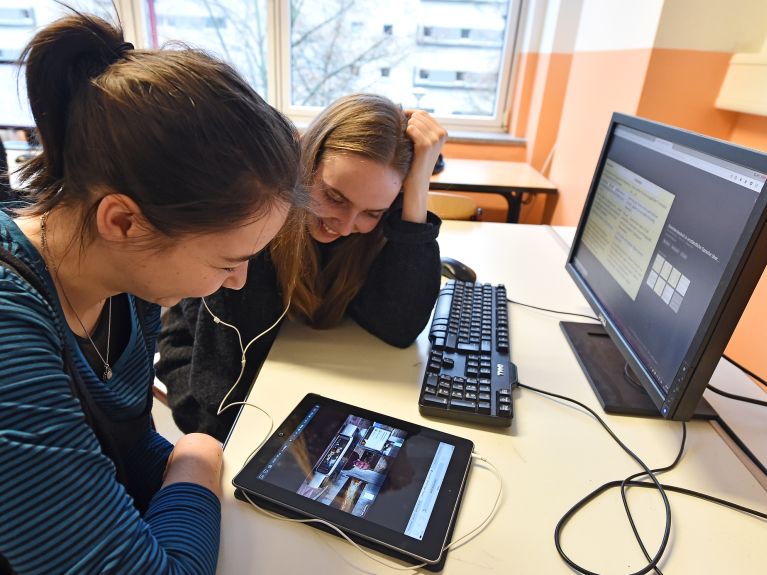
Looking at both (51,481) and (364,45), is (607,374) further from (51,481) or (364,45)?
(364,45)

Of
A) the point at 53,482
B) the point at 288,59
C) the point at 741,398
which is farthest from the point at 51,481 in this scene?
the point at 288,59

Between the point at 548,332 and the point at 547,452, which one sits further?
the point at 548,332

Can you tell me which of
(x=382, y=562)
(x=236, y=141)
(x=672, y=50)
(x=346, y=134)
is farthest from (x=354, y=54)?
(x=382, y=562)

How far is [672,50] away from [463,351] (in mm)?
1428

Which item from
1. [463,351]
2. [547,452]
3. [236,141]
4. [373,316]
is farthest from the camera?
[373,316]

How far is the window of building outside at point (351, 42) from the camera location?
294 centimetres

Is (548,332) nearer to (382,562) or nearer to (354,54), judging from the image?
(382,562)

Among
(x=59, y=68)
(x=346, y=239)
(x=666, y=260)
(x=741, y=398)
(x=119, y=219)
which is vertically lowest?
(x=741, y=398)

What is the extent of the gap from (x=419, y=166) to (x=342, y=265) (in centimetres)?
26

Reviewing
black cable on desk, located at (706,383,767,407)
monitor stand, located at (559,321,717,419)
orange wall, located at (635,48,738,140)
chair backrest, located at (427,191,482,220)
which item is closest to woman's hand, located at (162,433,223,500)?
monitor stand, located at (559,321,717,419)

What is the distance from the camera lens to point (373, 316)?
1.04m

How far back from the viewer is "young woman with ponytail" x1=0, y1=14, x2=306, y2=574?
0.46m

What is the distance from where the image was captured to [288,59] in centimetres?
305

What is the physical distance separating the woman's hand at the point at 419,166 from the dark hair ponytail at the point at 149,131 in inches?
20.3
